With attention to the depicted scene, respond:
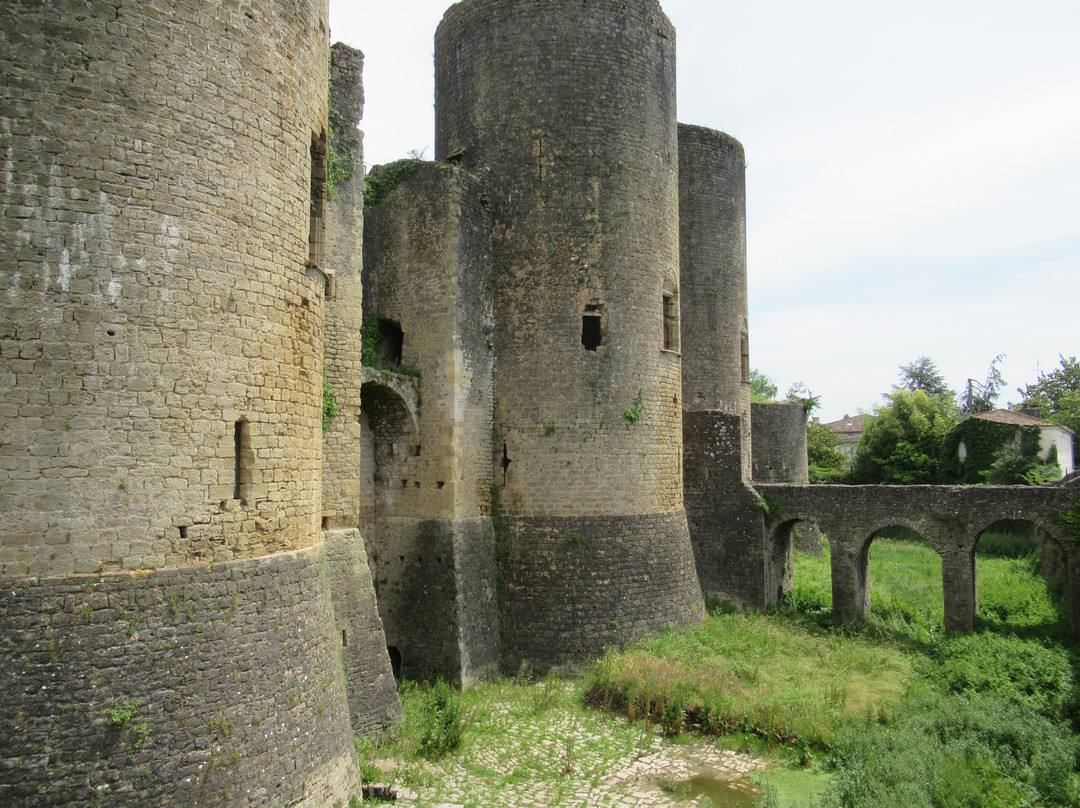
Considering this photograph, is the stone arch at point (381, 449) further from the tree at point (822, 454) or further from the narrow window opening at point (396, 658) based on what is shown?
the tree at point (822, 454)

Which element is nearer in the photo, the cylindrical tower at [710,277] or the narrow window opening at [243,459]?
the narrow window opening at [243,459]

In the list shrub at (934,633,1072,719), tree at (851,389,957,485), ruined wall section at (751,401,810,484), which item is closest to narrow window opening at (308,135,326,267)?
shrub at (934,633,1072,719)

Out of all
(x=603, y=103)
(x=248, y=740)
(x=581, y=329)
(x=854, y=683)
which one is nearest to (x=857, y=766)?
(x=854, y=683)

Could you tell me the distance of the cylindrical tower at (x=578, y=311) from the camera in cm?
1323

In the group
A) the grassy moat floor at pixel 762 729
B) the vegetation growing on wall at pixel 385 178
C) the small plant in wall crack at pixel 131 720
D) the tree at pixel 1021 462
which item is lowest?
the grassy moat floor at pixel 762 729

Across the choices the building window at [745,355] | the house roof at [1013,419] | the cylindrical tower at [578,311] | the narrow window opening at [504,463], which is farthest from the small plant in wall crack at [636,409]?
the house roof at [1013,419]

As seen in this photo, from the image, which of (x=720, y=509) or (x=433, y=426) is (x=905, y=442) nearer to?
(x=720, y=509)

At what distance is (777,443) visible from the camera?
23.5m

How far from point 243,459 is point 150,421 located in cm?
89

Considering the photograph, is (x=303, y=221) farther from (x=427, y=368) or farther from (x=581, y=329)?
(x=581, y=329)

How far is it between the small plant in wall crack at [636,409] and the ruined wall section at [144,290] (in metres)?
7.44

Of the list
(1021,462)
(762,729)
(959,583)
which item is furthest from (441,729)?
(1021,462)

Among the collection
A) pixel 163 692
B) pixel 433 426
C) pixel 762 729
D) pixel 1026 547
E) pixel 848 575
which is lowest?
pixel 762 729

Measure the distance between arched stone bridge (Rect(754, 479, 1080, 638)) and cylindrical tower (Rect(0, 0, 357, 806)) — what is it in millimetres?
12617
